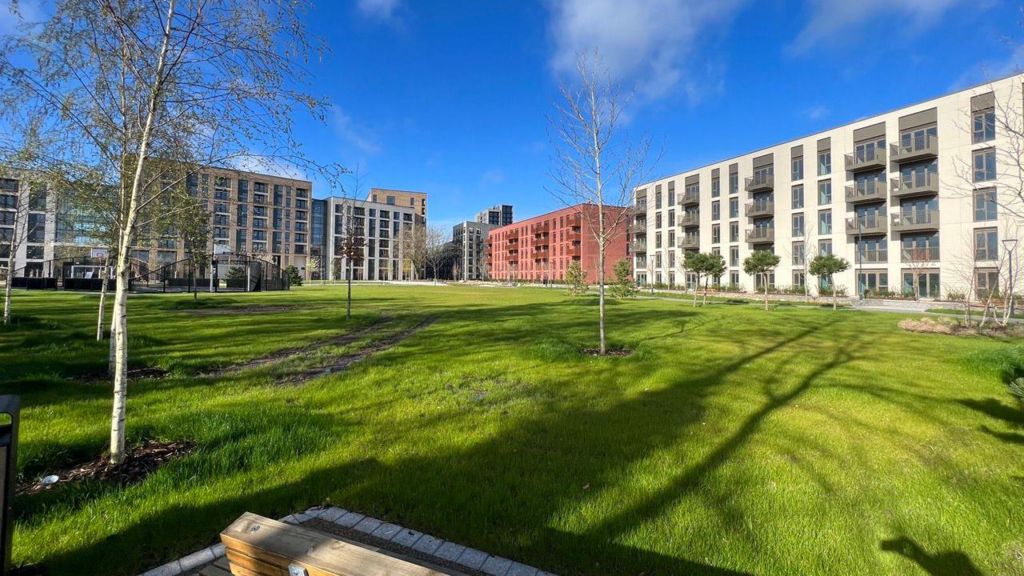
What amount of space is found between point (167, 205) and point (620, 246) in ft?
244

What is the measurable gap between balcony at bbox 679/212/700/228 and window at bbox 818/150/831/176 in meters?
15.2

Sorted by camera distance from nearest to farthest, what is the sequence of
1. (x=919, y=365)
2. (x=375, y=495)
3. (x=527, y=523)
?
(x=527, y=523)
(x=375, y=495)
(x=919, y=365)

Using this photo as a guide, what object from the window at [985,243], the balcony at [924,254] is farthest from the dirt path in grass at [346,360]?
the balcony at [924,254]

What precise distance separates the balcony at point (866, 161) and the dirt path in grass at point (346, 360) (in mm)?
44097

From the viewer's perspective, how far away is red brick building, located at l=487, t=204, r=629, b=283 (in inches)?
3196

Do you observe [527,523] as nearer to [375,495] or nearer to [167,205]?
[375,495]

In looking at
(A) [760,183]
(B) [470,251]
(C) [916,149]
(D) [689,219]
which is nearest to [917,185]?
(C) [916,149]

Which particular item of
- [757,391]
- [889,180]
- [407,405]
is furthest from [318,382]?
[889,180]

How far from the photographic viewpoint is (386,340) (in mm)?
11820

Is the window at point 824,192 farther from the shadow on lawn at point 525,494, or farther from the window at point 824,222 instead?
the shadow on lawn at point 525,494

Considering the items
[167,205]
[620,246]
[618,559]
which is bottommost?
[618,559]

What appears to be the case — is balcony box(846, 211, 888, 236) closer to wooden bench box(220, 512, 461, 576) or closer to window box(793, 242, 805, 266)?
window box(793, 242, 805, 266)

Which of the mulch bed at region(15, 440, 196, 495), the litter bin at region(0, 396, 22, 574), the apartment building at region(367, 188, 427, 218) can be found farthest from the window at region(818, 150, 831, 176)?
the apartment building at region(367, 188, 427, 218)

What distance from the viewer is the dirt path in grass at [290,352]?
778cm
